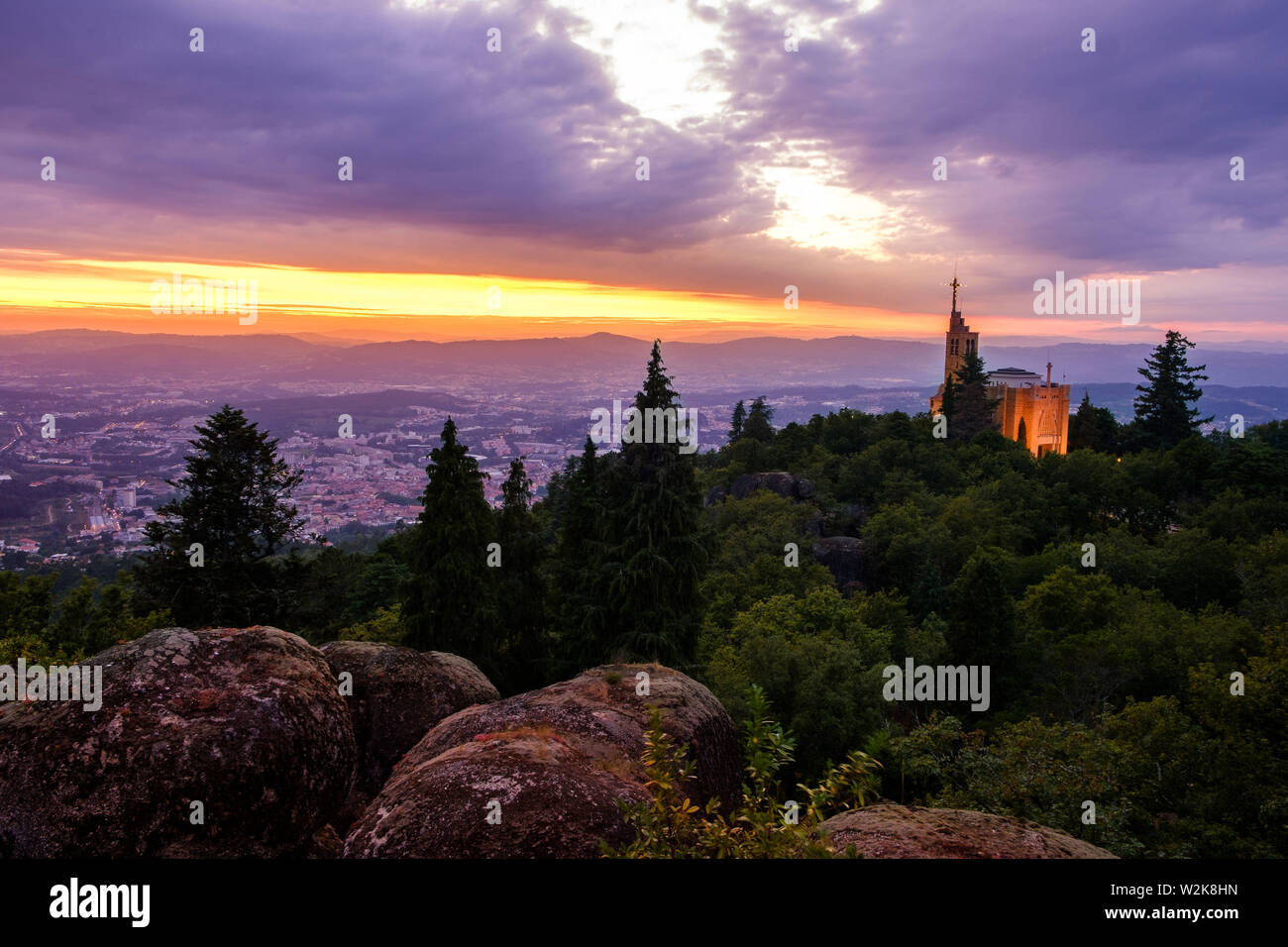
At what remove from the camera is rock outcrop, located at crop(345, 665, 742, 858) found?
678cm

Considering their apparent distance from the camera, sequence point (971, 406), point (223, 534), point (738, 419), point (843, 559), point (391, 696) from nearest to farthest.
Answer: point (391, 696) < point (223, 534) < point (843, 559) < point (971, 406) < point (738, 419)

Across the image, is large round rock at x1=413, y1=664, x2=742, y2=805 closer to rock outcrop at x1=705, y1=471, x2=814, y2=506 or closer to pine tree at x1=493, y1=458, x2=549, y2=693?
pine tree at x1=493, y1=458, x2=549, y2=693

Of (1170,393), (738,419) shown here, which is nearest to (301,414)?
(738,419)

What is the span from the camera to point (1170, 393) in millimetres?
68375

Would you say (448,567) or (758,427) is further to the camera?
(758,427)

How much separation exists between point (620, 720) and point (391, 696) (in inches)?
181

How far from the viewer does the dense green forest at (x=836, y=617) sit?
15.4 m

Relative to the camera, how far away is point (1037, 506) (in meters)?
54.4

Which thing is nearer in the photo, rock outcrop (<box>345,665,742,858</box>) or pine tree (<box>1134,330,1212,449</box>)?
rock outcrop (<box>345,665,742,858</box>)

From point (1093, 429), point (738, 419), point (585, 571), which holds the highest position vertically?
point (738, 419)

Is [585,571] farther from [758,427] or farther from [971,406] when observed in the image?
[971,406]

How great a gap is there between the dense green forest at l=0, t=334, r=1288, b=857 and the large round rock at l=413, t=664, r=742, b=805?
1.62 m

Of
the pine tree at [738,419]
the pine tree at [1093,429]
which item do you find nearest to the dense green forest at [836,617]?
the pine tree at [1093,429]

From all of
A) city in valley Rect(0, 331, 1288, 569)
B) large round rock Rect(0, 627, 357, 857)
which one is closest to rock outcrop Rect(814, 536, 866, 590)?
city in valley Rect(0, 331, 1288, 569)
